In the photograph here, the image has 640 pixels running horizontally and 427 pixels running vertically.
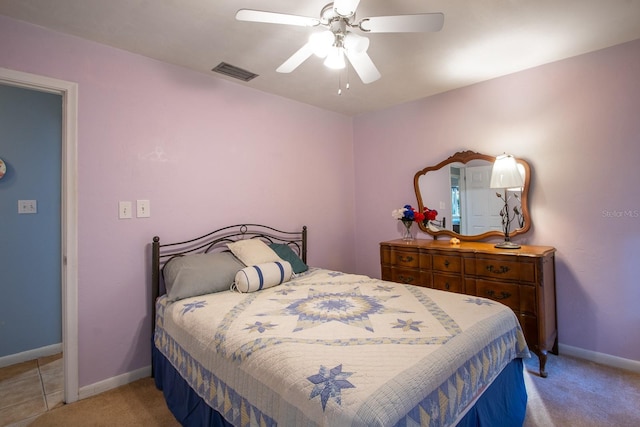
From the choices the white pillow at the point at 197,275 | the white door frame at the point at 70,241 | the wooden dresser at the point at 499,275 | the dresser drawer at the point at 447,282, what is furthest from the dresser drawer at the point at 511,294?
the white door frame at the point at 70,241

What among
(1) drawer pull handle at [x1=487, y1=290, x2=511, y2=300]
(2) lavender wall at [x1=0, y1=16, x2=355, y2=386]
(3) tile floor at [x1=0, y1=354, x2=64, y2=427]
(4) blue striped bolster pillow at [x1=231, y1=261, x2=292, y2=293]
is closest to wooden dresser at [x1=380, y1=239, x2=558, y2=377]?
(1) drawer pull handle at [x1=487, y1=290, x2=511, y2=300]

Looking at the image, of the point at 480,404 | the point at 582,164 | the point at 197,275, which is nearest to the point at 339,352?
the point at 480,404

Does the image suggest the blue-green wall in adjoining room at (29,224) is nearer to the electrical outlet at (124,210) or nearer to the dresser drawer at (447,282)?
the electrical outlet at (124,210)

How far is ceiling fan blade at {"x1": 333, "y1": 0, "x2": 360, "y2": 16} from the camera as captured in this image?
1472mm

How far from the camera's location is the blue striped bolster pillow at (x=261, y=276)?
2.32 meters

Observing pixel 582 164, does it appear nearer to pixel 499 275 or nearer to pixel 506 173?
pixel 506 173

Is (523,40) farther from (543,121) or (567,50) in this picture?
(543,121)

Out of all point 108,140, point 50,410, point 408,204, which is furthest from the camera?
point 408,204

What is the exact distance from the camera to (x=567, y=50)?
2.49 meters

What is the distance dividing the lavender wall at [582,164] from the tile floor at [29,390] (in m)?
3.97

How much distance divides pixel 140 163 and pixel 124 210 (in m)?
0.38

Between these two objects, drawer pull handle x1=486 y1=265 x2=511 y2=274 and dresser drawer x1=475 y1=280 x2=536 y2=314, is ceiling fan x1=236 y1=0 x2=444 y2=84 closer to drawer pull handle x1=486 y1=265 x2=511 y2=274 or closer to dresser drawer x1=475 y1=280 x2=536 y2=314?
drawer pull handle x1=486 y1=265 x2=511 y2=274

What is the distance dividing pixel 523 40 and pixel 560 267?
187cm

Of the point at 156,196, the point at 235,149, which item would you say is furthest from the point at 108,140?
the point at 235,149
